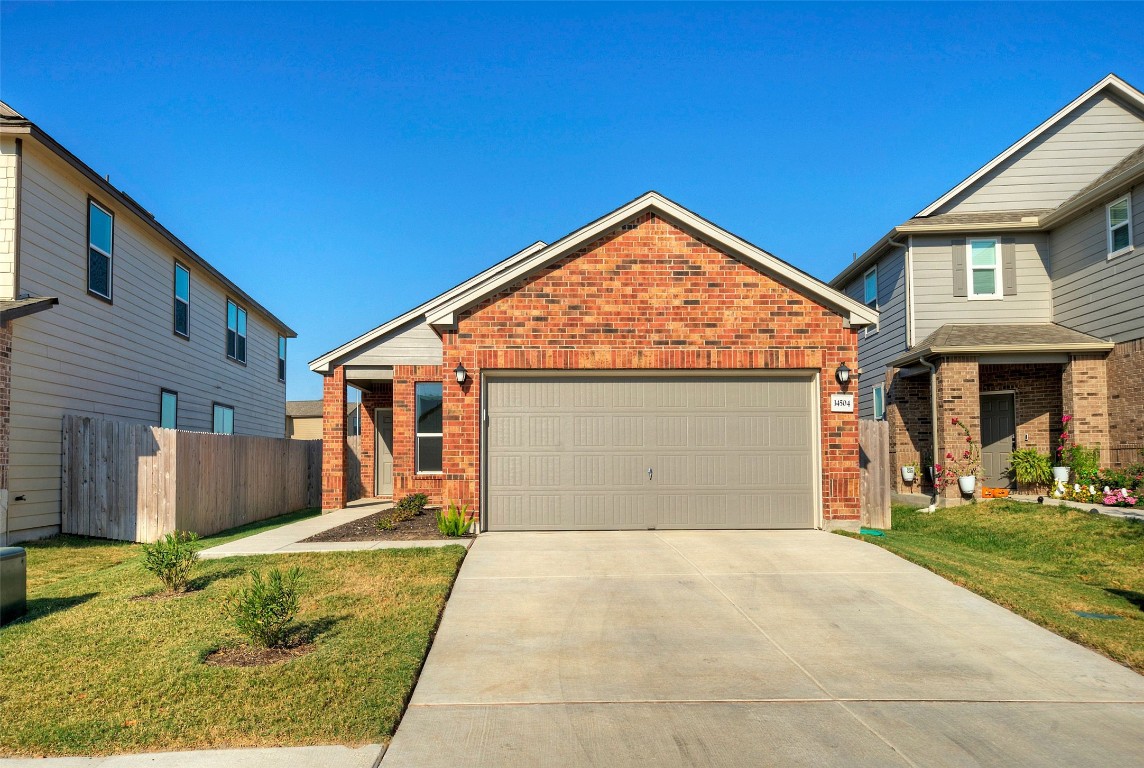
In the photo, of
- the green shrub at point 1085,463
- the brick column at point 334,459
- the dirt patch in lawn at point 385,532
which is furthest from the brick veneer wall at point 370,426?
the green shrub at point 1085,463

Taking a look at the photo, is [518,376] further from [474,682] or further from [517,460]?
[474,682]

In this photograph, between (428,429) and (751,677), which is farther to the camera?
(428,429)

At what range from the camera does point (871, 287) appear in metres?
21.2

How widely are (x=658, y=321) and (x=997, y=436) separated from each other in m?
10.3

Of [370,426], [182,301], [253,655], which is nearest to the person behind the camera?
[253,655]

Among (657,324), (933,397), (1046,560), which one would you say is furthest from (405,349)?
(1046,560)

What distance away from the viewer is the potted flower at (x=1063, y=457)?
1594 cm

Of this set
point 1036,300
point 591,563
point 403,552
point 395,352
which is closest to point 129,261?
point 395,352

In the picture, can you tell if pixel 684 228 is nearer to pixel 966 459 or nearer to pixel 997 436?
pixel 966 459

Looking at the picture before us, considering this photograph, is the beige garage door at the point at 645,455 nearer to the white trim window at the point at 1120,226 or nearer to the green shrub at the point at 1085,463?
the green shrub at the point at 1085,463

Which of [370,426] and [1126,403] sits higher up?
[1126,403]

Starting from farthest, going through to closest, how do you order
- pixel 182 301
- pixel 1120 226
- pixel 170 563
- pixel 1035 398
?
pixel 182 301
pixel 1035 398
pixel 1120 226
pixel 170 563

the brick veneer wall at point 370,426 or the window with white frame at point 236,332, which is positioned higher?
the window with white frame at point 236,332

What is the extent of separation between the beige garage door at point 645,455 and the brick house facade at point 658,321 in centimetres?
31
